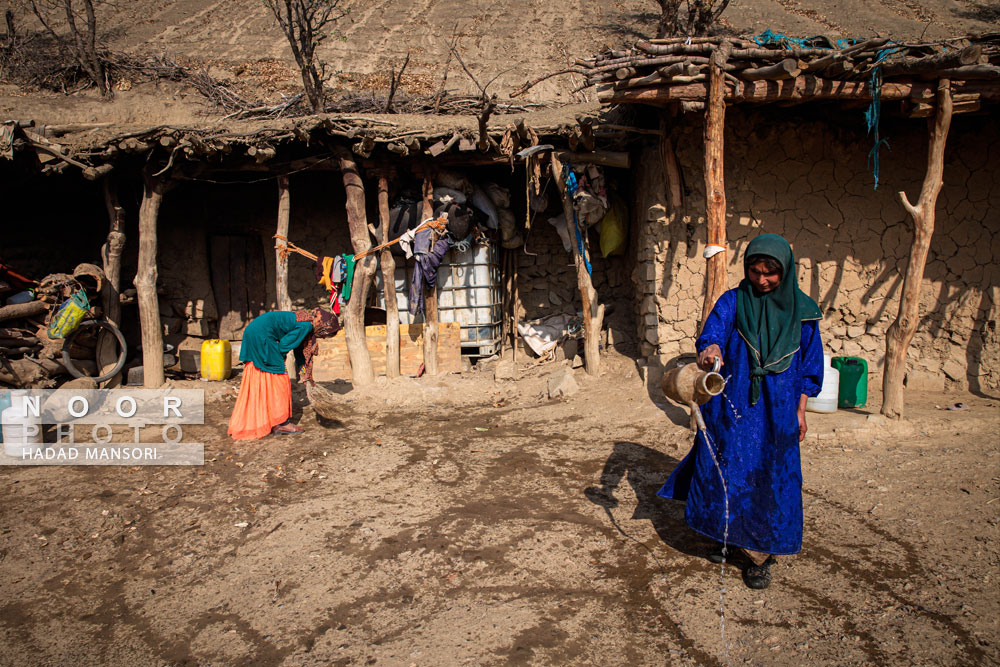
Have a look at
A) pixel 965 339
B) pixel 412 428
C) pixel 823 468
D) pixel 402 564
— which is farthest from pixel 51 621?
pixel 965 339

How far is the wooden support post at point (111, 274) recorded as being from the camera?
7305mm

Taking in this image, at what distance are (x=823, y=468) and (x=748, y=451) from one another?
6.62 ft

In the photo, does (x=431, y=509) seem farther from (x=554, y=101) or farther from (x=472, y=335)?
(x=554, y=101)

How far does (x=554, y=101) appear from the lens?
9.02 m

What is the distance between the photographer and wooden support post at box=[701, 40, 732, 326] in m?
5.15

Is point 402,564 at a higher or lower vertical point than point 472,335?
lower

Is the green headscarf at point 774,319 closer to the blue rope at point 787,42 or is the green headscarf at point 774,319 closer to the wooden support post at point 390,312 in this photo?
the blue rope at point 787,42

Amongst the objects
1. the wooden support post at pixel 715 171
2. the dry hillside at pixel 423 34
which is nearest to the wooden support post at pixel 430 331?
the wooden support post at pixel 715 171

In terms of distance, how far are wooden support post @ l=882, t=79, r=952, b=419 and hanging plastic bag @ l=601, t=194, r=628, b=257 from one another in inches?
122

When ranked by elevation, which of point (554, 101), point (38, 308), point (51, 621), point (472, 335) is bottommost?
point (51, 621)

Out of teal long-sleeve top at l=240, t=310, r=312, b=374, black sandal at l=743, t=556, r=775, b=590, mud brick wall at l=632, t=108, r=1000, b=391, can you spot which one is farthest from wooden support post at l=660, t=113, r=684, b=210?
black sandal at l=743, t=556, r=775, b=590

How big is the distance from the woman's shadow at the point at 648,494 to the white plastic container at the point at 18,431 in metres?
4.75

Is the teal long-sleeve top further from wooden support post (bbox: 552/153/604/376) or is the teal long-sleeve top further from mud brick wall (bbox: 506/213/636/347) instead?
mud brick wall (bbox: 506/213/636/347)

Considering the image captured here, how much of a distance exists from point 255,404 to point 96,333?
3311mm
